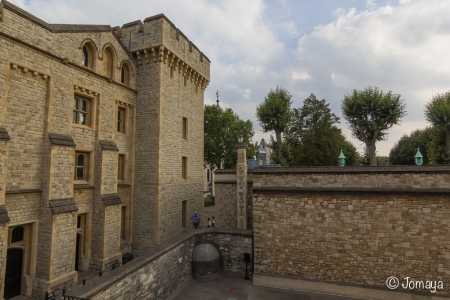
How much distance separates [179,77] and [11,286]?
1406 centimetres

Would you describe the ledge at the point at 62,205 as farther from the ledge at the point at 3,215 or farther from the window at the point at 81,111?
the window at the point at 81,111

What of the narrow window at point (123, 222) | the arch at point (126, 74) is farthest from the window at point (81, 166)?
the arch at point (126, 74)

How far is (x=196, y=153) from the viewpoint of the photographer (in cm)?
1902

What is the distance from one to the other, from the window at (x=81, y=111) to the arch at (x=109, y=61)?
2.28m

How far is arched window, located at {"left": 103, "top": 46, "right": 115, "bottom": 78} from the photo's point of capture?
13.8 metres

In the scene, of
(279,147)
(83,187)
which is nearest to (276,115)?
(279,147)

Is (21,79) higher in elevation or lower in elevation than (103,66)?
lower

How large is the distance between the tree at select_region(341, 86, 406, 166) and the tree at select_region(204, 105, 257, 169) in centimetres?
1267

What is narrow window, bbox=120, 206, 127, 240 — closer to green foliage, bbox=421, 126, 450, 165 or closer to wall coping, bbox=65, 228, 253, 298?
wall coping, bbox=65, 228, 253, 298

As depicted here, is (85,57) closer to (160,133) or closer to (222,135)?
(160,133)

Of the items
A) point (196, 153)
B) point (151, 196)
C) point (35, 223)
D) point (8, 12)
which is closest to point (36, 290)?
point (35, 223)

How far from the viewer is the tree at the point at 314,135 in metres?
25.4

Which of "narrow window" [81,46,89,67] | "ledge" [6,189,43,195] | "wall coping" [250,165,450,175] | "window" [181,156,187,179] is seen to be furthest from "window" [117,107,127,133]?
"wall coping" [250,165,450,175]

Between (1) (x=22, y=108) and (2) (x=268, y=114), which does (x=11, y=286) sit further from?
(2) (x=268, y=114)
